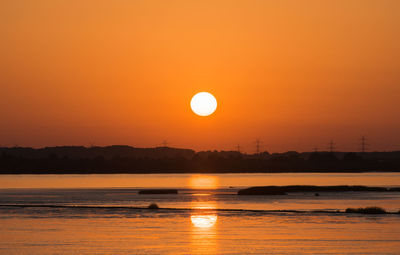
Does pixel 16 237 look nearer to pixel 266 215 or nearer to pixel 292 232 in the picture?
pixel 292 232

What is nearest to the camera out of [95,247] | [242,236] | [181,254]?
[181,254]

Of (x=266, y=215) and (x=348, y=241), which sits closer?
(x=348, y=241)

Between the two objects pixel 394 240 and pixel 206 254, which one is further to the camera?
pixel 394 240

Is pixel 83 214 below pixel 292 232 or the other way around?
the other way around

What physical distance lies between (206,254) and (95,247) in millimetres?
6628

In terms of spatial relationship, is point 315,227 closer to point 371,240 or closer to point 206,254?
point 371,240

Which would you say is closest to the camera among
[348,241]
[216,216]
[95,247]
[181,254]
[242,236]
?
[181,254]

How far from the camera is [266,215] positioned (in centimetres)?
6531

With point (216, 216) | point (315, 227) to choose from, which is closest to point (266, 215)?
point (216, 216)

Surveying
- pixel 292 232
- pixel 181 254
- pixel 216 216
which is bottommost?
pixel 181 254

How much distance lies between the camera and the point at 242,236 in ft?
156

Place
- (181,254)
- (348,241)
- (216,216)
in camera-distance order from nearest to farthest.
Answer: (181,254) < (348,241) < (216,216)

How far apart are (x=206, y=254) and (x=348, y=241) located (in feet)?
32.7

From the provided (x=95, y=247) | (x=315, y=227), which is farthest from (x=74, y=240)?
(x=315, y=227)
